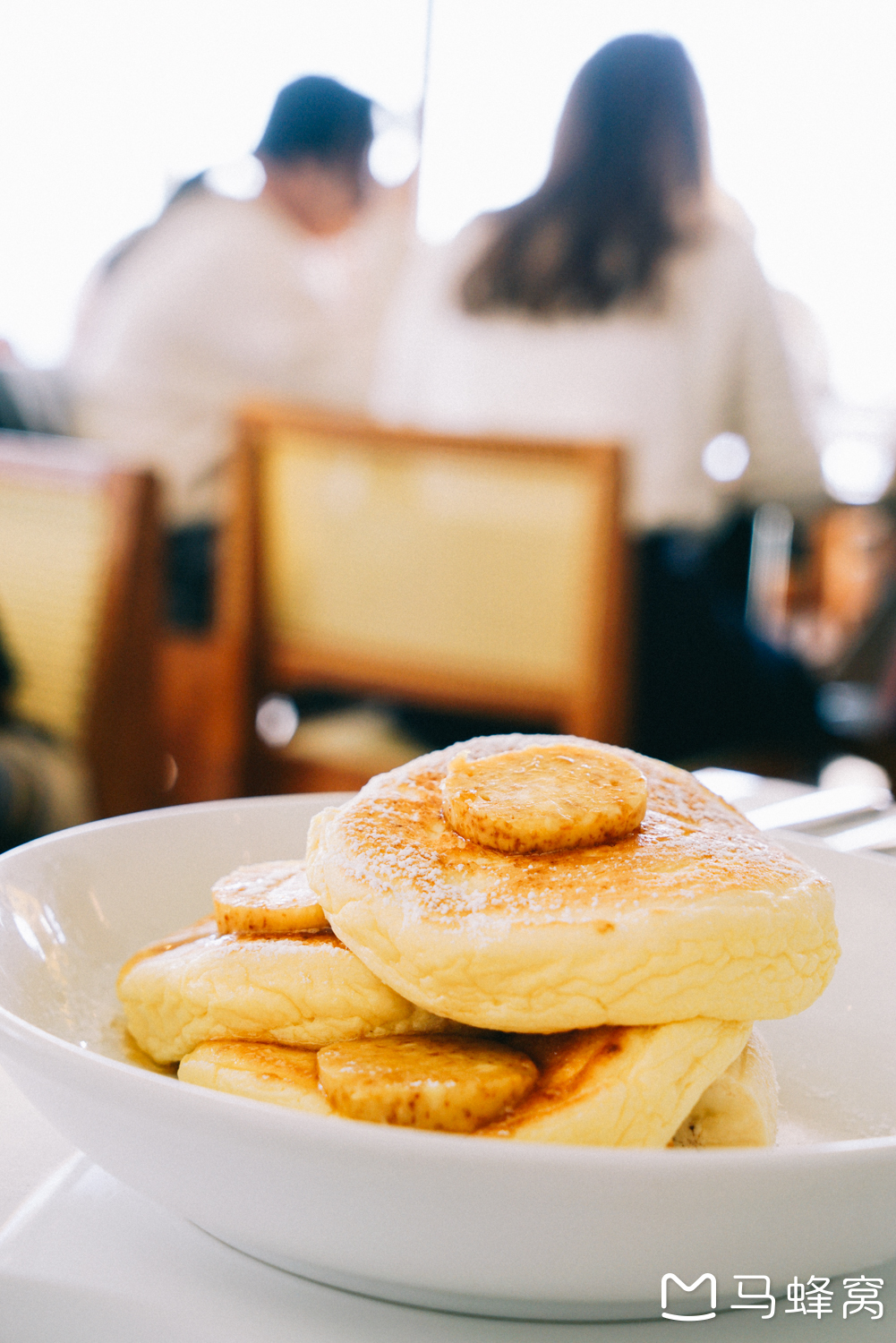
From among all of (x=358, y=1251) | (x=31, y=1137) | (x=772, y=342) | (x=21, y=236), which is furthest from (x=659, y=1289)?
(x=21, y=236)

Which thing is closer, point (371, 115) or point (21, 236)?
point (371, 115)

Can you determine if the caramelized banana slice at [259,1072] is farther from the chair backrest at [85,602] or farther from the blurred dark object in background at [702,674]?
the blurred dark object in background at [702,674]

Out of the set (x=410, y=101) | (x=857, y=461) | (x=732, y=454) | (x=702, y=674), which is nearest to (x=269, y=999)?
(x=702, y=674)

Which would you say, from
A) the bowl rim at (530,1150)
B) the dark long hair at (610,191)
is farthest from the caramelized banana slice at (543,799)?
the dark long hair at (610,191)

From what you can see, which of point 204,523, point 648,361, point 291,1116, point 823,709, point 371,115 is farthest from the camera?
point 371,115

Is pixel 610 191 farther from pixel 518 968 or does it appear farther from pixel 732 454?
pixel 518 968

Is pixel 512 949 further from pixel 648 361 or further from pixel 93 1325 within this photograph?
pixel 648 361
